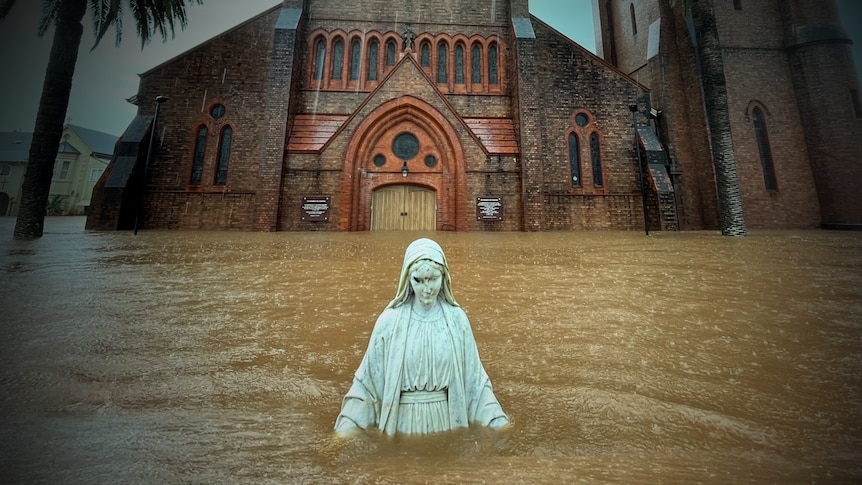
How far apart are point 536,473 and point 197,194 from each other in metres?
14.9

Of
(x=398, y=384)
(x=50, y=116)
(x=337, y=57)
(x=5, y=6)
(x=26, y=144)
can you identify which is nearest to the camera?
(x=398, y=384)

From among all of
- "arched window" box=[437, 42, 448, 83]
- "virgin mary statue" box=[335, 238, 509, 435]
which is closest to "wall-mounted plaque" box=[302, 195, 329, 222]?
"arched window" box=[437, 42, 448, 83]

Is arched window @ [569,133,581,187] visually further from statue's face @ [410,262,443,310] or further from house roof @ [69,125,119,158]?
house roof @ [69,125,119,158]

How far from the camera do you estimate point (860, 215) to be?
45.1ft

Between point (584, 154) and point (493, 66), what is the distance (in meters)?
5.89

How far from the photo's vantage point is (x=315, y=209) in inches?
476

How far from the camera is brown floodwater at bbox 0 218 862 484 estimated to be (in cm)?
127

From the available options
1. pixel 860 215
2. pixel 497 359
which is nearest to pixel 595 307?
pixel 497 359

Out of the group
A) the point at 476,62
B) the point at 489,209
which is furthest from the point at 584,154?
the point at 476,62

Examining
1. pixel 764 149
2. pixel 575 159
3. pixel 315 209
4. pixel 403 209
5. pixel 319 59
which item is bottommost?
pixel 315 209

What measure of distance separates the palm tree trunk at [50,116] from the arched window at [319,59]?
23.0ft

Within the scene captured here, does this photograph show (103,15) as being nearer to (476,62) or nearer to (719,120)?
(476,62)

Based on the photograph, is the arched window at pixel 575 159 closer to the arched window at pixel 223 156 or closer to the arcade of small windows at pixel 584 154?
the arcade of small windows at pixel 584 154

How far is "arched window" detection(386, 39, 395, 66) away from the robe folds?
51.2 ft
